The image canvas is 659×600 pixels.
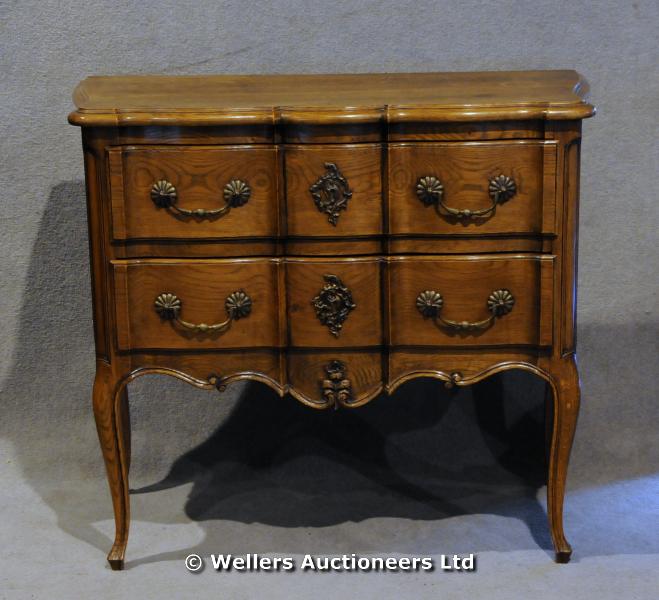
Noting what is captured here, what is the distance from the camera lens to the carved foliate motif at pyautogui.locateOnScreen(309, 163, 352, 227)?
209 centimetres

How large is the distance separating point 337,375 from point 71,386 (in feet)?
3.03

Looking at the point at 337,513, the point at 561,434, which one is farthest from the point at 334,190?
the point at 337,513

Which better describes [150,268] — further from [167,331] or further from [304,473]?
[304,473]

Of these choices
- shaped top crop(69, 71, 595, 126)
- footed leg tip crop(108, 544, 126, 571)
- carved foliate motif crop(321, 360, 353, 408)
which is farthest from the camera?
footed leg tip crop(108, 544, 126, 571)

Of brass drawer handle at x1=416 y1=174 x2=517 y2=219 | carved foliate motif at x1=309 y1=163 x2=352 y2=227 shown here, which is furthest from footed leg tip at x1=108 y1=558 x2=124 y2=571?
brass drawer handle at x1=416 y1=174 x2=517 y2=219

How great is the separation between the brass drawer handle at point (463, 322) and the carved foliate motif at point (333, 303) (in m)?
0.13

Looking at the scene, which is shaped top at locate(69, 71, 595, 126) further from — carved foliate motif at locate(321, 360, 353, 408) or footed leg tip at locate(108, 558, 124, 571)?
footed leg tip at locate(108, 558, 124, 571)

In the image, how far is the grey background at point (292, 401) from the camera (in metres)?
2.59

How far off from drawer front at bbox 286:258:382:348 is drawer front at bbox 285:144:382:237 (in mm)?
64

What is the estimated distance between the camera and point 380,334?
2174 mm

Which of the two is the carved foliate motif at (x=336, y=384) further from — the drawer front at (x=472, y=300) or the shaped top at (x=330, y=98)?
the shaped top at (x=330, y=98)

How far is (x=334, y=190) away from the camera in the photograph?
2.09m

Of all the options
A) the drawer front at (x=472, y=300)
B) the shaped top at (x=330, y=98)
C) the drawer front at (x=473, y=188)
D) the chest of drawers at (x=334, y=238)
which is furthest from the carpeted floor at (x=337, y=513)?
the shaped top at (x=330, y=98)

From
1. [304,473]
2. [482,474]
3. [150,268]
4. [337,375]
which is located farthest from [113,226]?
[482,474]
